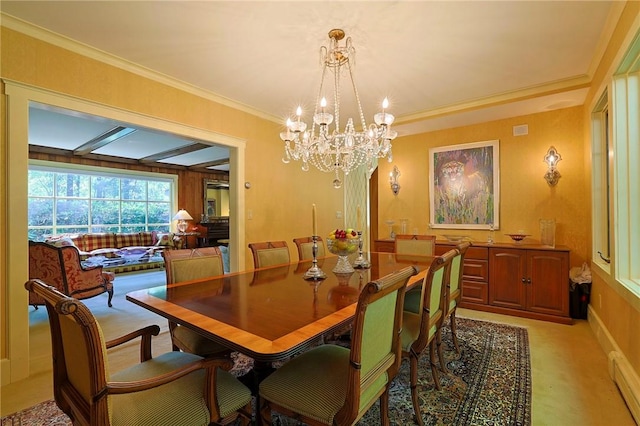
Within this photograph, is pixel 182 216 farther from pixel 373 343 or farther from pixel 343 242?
pixel 373 343

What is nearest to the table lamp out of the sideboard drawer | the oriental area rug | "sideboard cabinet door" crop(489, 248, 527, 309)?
the sideboard drawer

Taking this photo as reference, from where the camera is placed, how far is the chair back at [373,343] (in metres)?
1.12

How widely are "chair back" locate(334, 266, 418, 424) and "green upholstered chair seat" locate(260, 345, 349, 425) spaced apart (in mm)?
69

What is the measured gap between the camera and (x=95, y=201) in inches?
273

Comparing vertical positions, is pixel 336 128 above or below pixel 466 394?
above

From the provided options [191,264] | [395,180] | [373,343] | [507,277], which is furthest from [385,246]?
[373,343]

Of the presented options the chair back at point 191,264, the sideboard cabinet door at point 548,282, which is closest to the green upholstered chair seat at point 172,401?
the chair back at point 191,264

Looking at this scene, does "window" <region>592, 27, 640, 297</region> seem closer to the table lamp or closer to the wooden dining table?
the wooden dining table

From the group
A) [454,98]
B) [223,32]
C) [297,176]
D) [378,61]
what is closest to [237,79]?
[223,32]

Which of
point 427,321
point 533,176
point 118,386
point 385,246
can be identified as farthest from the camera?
point 385,246

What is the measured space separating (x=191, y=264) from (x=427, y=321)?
165cm

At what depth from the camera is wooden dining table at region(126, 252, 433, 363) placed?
1140 mm

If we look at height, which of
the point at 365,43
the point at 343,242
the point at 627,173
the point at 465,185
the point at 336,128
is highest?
the point at 365,43

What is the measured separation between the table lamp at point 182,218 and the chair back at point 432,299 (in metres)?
6.96
